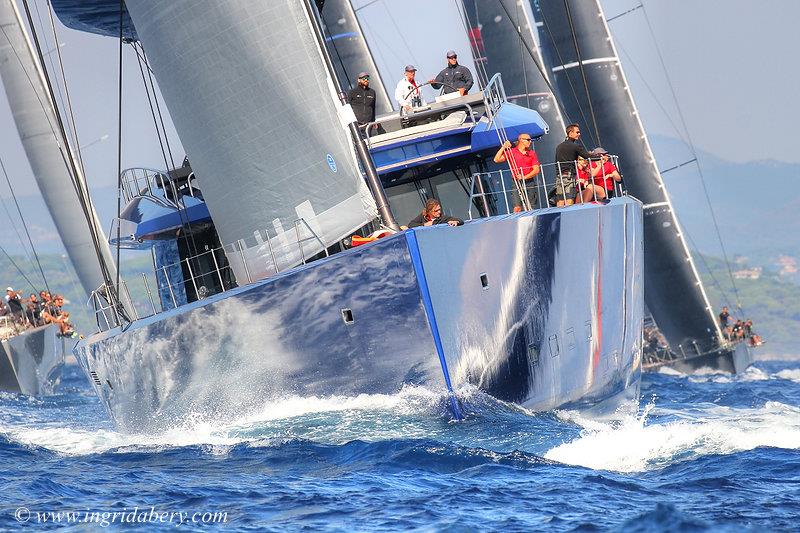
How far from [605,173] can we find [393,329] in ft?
15.4

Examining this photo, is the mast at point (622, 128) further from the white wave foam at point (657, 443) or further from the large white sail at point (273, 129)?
the white wave foam at point (657, 443)

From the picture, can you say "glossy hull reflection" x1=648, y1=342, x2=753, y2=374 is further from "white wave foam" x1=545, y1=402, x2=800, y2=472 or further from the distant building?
the distant building

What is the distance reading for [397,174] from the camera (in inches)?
526

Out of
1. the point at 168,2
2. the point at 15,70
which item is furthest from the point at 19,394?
the point at 168,2

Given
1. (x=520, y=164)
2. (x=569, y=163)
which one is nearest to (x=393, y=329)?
(x=520, y=164)

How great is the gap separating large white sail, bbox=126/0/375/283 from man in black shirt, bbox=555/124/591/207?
250 centimetres

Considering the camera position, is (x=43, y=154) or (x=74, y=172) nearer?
(x=74, y=172)

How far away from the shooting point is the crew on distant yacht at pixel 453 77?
49.3 feet

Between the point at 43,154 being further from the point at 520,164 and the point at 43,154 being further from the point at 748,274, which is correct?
the point at 748,274

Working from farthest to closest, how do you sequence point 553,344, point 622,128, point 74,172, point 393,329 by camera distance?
point 622,128, point 74,172, point 553,344, point 393,329

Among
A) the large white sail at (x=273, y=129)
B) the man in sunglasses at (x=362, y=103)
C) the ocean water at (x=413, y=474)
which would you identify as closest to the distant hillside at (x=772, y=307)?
the man in sunglasses at (x=362, y=103)

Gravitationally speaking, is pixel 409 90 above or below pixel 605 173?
above

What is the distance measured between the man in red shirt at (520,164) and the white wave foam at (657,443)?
223cm

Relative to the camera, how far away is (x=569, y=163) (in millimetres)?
13461
